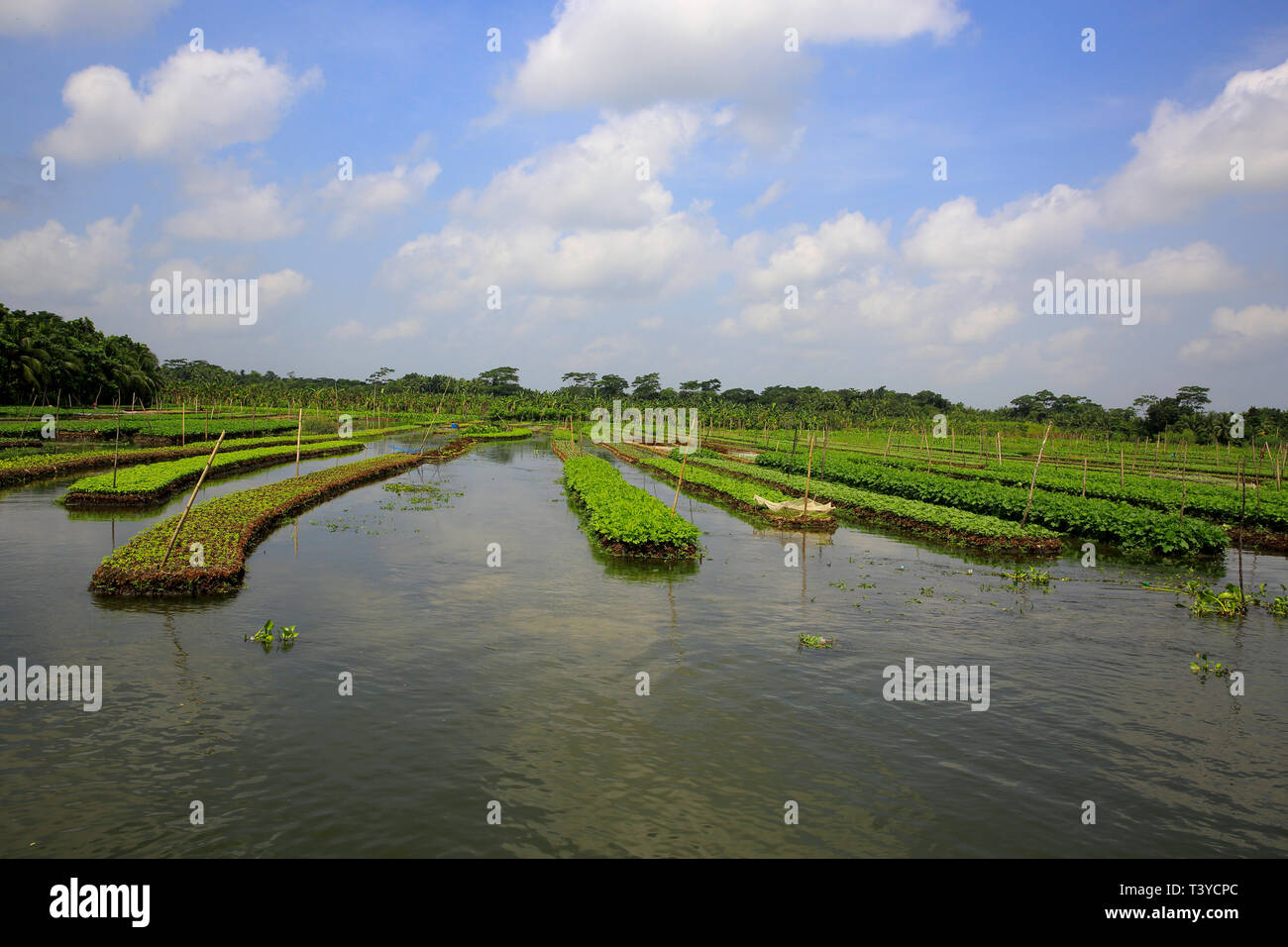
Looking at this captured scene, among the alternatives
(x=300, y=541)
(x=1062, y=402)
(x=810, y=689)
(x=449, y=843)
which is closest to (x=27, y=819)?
(x=449, y=843)

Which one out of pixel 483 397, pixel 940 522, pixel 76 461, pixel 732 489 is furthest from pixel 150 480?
pixel 483 397

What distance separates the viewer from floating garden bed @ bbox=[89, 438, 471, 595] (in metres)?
13.2

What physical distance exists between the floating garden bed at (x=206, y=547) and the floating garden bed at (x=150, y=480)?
71.5 inches

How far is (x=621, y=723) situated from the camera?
889 centimetres

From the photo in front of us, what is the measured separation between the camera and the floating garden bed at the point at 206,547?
1319 centimetres

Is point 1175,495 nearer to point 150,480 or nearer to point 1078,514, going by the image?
point 1078,514

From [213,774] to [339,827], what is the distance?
5.66ft

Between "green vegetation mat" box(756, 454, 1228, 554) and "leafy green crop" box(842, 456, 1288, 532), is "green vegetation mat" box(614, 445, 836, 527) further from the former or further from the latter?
"leafy green crop" box(842, 456, 1288, 532)

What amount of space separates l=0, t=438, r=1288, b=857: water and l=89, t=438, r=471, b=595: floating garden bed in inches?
25.9

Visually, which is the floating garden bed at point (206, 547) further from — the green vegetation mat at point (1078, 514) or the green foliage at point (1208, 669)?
the green vegetation mat at point (1078, 514)

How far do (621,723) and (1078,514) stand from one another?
19.0 metres

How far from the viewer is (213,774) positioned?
7340 mm

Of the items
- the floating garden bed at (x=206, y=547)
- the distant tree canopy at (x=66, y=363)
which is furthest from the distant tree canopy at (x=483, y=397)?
the floating garden bed at (x=206, y=547)
